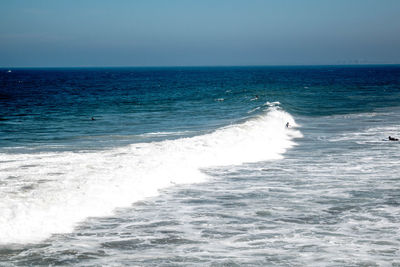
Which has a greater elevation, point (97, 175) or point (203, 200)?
point (97, 175)

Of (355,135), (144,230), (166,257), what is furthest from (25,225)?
(355,135)

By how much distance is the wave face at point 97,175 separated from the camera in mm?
10156

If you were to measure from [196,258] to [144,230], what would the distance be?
1.84 metres

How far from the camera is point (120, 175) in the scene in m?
13.9

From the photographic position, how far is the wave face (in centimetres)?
1016

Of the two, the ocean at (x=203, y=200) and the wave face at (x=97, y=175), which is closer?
the ocean at (x=203, y=200)

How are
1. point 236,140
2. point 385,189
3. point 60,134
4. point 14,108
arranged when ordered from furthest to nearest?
point 14,108, point 60,134, point 236,140, point 385,189

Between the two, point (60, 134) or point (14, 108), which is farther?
point (14, 108)

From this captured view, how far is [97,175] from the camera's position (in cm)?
1388

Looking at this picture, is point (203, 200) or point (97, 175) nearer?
point (203, 200)

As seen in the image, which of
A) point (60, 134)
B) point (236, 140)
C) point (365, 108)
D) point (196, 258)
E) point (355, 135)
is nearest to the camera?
point (196, 258)

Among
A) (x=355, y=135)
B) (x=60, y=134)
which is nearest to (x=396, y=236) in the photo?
(x=355, y=135)

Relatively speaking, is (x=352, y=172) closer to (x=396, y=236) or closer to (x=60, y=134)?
(x=396, y=236)

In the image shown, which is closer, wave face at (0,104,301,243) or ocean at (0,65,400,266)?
ocean at (0,65,400,266)
